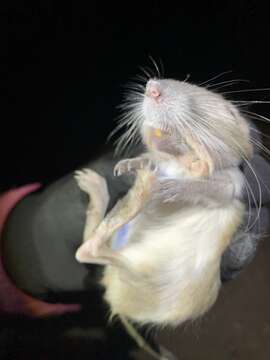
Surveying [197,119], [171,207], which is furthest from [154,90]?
[171,207]

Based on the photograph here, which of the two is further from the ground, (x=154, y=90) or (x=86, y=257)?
(x=154, y=90)

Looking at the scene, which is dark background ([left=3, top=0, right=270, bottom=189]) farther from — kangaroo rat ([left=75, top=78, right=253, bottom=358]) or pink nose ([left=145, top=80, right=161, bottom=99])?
pink nose ([left=145, top=80, right=161, bottom=99])

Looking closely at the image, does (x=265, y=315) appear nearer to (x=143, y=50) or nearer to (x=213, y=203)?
(x=213, y=203)

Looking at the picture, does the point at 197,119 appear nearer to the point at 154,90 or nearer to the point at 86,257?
the point at 154,90

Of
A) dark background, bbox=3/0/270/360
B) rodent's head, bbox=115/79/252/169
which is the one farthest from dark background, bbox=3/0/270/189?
rodent's head, bbox=115/79/252/169

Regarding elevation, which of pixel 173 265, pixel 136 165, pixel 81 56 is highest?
pixel 81 56

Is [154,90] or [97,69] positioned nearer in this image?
[154,90]

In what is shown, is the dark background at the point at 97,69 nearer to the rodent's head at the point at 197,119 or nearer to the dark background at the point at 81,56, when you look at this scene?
the dark background at the point at 81,56
